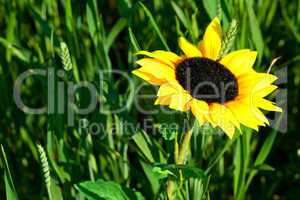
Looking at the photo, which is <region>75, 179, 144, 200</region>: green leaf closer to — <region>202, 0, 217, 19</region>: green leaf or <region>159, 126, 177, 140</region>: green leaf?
<region>159, 126, 177, 140</region>: green leaf

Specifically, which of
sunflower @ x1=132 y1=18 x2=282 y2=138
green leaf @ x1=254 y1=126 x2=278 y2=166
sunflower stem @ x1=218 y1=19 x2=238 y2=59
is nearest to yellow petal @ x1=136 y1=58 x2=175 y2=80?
sunflower @ x1=132 y1=18 x2=282 y2=138

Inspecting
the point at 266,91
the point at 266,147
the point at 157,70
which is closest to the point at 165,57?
the point at 157,70

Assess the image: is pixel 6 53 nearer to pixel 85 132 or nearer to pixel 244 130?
pixel 85 132

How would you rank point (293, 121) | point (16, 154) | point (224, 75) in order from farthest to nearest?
point (293, 121)
point (16, 154)
point (224, 75)

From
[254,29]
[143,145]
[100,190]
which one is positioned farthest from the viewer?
[254,29]

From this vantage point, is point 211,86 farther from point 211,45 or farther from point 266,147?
point 266,147

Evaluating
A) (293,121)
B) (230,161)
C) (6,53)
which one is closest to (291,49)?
(293,121)
